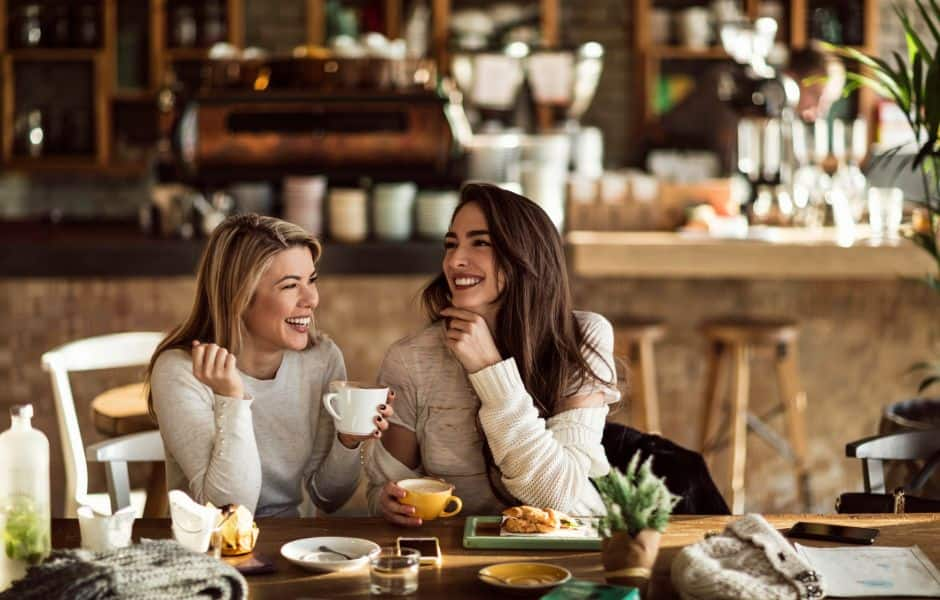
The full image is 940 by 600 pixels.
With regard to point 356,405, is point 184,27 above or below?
above

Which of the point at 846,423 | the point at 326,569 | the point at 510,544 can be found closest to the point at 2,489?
the point at 326,569

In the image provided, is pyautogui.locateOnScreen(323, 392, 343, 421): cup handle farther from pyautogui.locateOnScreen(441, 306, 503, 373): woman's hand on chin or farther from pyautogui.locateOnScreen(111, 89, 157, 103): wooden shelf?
pyautogui.locateOnScreen(111, 89, 157, 103): wooden shelf

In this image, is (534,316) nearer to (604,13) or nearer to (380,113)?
(380,113)

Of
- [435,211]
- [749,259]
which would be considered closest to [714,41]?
[749,259]

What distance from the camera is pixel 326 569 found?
1957 mm

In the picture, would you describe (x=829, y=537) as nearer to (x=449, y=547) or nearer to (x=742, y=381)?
(x=449, y=547)

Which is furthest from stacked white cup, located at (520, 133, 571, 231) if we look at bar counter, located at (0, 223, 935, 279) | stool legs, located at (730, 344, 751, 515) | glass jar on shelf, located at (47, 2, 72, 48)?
glass jar on shelf, located at (47, 2, 72, 48)

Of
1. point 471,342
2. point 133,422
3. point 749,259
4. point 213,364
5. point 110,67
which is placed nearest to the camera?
point 213,364

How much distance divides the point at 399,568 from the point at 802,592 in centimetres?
56

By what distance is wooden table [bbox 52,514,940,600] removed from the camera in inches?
74.5

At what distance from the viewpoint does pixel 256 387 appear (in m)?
2.65

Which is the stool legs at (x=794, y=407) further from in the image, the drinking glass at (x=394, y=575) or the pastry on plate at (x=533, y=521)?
the drinking glass at (x=394, y=575)

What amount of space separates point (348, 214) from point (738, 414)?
62.1 inches

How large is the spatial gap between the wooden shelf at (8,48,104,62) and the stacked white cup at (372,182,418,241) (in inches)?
121
